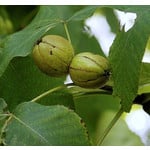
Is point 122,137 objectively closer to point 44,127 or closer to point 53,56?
point 53,56

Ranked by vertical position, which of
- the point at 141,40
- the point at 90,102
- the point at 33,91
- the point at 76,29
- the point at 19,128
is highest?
the point at 141,40

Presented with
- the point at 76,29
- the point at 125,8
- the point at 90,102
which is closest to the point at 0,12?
the point at 76,29

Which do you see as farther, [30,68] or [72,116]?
[30,68]

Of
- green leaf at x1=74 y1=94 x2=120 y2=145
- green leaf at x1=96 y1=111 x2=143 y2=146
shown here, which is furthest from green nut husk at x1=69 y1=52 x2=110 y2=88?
green leaf at x1=96 y1=111 x2=143 y2=146

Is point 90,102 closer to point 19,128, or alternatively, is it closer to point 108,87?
point 108,87

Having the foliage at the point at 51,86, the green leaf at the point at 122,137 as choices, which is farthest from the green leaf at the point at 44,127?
the green leaf at the point at 122,137

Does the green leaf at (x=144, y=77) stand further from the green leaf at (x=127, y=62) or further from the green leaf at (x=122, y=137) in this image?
the green leaf at (x=122, y=137)
